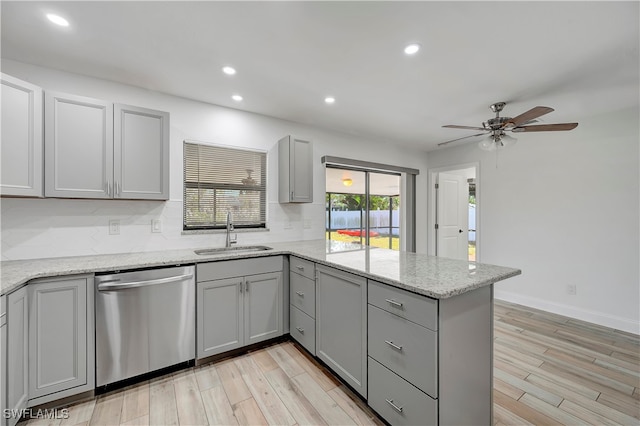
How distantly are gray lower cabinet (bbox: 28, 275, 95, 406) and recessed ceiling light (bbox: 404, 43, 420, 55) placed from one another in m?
2.69

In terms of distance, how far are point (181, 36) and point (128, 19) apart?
29cm

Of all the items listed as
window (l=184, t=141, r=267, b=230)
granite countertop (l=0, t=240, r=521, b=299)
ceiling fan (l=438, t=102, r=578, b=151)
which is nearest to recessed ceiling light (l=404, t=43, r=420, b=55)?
ceiling fan (l=438, t=102, r=578, b=151)

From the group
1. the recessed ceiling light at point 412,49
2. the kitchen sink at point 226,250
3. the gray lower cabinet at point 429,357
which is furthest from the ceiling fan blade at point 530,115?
the kitchen sink at point 226,250

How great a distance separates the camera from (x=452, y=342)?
1.38m

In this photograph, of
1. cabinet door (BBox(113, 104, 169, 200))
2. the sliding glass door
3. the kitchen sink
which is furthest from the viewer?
the sliding glass door

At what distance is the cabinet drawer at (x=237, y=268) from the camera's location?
222cm

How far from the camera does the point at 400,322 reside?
151 cm

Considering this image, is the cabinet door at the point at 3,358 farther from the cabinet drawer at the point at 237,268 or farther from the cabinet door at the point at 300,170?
the cabinet door at the point at 300,170

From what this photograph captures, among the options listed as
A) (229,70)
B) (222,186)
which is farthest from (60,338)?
(229,70)

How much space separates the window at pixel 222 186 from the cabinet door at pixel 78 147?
713 millimetres

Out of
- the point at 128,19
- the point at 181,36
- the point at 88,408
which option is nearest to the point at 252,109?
the point at 181,36

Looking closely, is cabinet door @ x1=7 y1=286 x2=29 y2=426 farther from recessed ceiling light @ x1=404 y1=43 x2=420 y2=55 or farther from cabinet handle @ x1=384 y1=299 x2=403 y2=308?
recessed ceiling light @ x1=404 y1=43 x2=420 y2=55

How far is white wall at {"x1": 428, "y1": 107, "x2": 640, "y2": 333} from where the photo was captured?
3020mm

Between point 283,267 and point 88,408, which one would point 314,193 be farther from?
point 88,408
